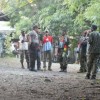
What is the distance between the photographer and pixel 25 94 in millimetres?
10445

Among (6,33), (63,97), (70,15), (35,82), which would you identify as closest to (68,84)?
(35,82)

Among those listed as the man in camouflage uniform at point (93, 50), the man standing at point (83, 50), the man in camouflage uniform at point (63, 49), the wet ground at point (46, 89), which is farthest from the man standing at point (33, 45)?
the man in camouflage uniform at point (93, 50)

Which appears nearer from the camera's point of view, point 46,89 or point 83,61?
point 46,89

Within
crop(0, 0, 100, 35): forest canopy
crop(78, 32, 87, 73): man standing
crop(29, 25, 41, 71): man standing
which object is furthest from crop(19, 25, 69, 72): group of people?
crop(0, 0, 100, 35): forest canopy

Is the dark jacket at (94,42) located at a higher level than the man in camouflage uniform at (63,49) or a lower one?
higher

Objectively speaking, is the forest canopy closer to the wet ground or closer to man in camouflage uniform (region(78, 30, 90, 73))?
man in camouflage uniform (region(78, 30, 90, 73))

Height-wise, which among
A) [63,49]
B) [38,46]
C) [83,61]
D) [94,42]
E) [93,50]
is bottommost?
[83,61]

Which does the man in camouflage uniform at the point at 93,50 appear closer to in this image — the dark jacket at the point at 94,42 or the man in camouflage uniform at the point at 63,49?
the dark jacket at the point at 94,42

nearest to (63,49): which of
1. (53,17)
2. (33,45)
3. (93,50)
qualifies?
(33,45)

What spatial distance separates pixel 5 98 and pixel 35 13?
89.5 feet

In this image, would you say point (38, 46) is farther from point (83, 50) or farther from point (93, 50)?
point (93, 50)

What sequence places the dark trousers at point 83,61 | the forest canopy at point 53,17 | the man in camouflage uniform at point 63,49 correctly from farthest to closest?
the forest canopy at point 53,17 < the man in camouflage uniform at point 63,49 < the dark trousers at point 83,61

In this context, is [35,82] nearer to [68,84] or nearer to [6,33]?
[68,84]

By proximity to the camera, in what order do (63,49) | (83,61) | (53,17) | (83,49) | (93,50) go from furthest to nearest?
1. (53,17)
2. (63,49)
3. (83,61)
4. (83,49)
5. (93,50)
